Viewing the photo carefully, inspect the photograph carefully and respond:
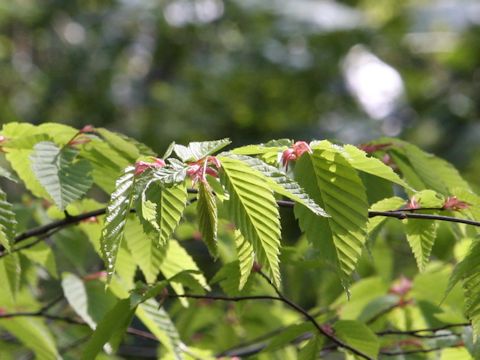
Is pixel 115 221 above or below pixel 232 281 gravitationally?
above

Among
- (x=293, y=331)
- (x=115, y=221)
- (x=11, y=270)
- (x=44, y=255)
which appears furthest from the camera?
(x=44, y=255)

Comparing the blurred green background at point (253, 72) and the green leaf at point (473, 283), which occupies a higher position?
the green leaf at point (473, 283)

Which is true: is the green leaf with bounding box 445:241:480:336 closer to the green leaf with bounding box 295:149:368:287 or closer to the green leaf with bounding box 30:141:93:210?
the green leaf with bounding box 295:149:368:287

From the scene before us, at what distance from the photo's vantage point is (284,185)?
35.4 inches

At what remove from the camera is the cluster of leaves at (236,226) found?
919 millimetres

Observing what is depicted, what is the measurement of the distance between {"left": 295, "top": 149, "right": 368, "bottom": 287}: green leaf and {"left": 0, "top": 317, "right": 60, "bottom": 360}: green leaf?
2.03 ft

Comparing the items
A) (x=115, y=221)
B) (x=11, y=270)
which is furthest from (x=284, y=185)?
(x=11, y=270)

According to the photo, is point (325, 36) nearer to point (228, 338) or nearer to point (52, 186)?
point (228, 338)

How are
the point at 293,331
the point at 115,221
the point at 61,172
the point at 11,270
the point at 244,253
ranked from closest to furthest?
the point at 115,221
the point at 244,253
the point at 61,172
the point at 293,331
the point at 11,270

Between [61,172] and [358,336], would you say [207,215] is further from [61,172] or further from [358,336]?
[358,336]

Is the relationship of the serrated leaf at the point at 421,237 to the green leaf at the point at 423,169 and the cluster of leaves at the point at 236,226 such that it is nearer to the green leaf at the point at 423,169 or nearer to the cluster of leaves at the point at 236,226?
the cluster of leaves at the point at 236,226

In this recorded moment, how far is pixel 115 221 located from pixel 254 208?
0.49ft

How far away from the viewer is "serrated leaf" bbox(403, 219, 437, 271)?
1139 mm

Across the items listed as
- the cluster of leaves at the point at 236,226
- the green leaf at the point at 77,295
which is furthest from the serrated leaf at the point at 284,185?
A: the green leaf at the point at 77,295
